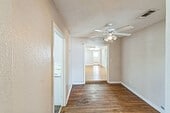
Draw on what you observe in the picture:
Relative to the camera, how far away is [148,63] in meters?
5.04

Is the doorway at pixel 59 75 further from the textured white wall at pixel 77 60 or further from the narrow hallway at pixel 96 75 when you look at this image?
the narrow hallway at pixel 96 75

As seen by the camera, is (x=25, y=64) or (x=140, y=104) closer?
(x=25, y=64)

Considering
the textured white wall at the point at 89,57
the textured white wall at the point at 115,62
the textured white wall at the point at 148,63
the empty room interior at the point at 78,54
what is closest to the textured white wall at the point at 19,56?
the empty room interior at the point at 78,54

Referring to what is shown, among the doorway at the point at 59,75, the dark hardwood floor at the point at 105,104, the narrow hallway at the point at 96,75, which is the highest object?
the doorway at the point at 59,75

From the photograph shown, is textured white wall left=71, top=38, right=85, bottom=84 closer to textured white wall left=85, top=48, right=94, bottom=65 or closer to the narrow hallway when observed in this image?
the narrow hallway

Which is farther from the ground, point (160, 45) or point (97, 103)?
point (160, 45)

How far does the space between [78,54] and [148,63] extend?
3757 millimetres

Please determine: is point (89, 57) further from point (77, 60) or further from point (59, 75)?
point (59, 75)

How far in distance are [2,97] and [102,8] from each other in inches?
101

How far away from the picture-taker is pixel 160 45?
14.0 feet

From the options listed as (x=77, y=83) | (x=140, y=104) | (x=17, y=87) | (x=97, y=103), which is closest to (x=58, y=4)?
(x=17, y=87)

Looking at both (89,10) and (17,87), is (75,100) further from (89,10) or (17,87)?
(17,87)

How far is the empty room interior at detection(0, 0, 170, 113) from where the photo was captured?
1016mm

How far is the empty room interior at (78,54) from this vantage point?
1.02m
